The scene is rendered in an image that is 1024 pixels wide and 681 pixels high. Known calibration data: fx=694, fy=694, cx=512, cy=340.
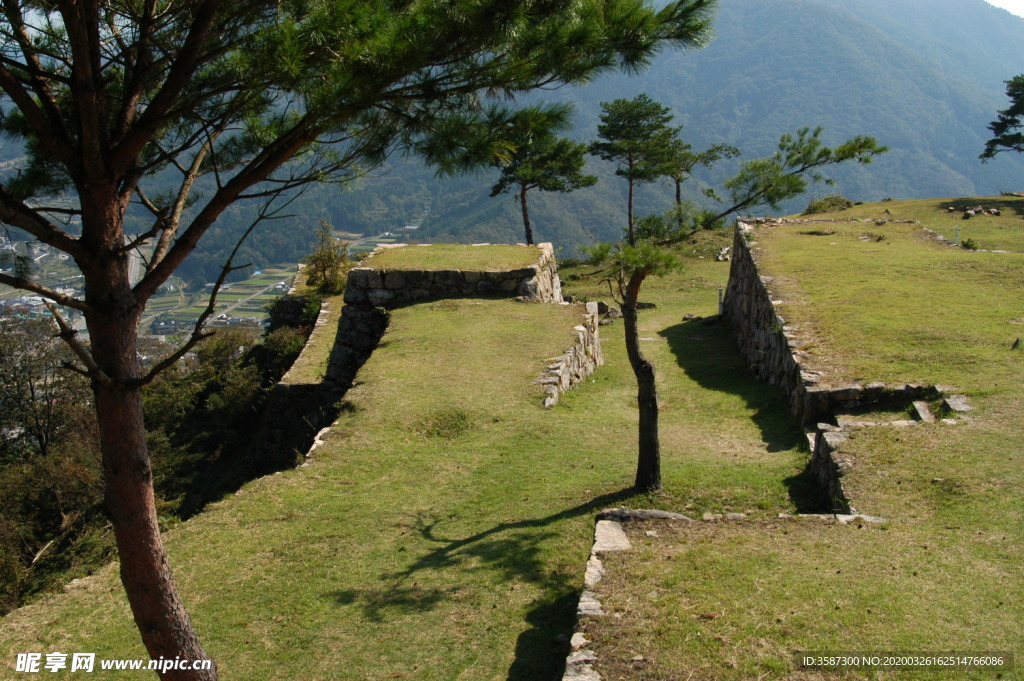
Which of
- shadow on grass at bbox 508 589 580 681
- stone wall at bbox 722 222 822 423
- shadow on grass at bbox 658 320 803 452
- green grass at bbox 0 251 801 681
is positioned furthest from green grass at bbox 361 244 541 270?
shadow on grass at bbox 508 589 580 681

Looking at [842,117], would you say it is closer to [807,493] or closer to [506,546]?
[807,493]

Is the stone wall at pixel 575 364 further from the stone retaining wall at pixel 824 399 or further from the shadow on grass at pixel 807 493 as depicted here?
the shadow on grass at pixel 807 493

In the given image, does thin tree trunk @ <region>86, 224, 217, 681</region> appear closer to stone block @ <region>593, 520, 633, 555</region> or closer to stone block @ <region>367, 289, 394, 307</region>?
stone block @ <region>593, 520, 633, 555</region>

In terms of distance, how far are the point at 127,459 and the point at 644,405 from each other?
16.6 ft

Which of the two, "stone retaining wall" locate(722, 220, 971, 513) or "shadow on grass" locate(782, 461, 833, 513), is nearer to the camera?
"shadow on grass" locate(782, 461, 833, 513)

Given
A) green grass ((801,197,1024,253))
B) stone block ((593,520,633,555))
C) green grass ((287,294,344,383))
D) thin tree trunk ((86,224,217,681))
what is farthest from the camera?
green grass ((801,197,1024,253))

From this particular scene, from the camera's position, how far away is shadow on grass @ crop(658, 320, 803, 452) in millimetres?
10406

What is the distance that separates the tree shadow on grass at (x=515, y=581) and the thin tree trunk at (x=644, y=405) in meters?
0.32

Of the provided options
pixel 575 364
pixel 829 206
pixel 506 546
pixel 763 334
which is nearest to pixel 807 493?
pixel 506 546

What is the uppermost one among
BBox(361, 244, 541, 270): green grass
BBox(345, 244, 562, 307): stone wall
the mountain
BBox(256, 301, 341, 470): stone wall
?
the mountain

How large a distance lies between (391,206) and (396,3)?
9819cm

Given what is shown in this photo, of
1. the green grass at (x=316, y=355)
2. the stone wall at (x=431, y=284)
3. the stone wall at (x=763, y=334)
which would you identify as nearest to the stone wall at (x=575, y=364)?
the stone wall at (x=431, y=284)

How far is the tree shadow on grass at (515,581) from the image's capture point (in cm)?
520

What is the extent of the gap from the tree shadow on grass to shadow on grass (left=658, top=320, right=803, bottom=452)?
12.6ft
